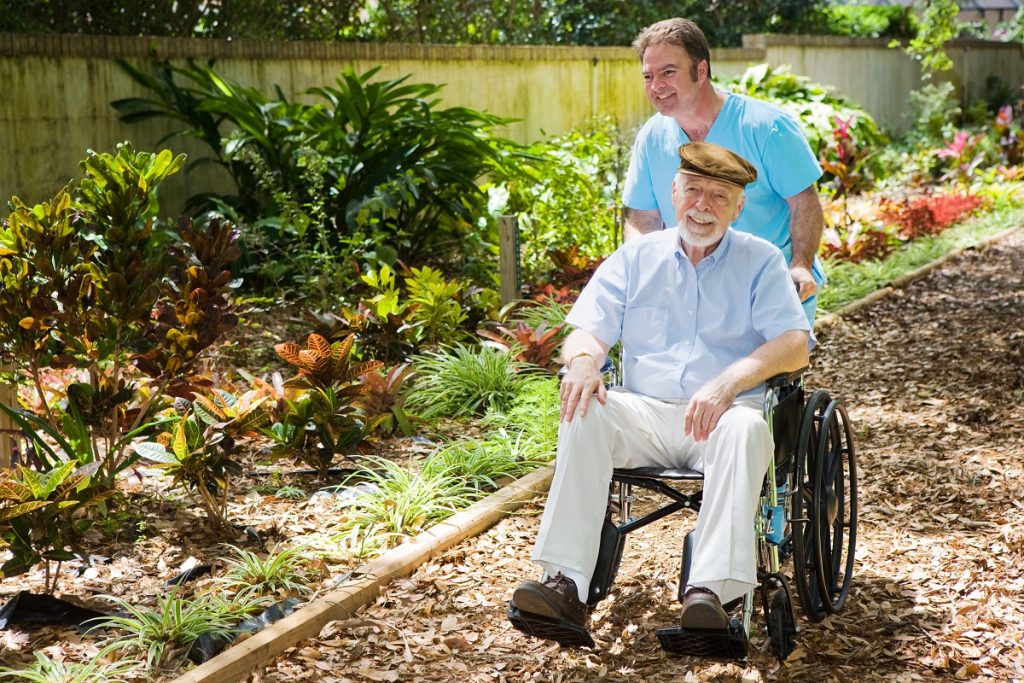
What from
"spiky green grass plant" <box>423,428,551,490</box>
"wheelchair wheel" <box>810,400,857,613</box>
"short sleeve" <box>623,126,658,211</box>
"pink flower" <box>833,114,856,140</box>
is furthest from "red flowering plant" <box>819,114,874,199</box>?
"wheelchair wheel" <box>810,400,857,613</box>

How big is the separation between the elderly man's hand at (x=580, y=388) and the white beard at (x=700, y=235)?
1.49 feet

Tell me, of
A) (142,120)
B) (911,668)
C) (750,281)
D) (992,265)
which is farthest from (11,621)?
(992,265)

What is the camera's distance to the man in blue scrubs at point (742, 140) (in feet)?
12.4

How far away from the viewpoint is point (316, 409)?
458 centimetres

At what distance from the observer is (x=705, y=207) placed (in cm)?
329

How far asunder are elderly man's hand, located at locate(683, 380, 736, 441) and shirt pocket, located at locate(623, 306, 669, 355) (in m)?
0.32

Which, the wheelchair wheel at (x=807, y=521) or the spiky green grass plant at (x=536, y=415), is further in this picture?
the spiky green grass plant at (x=536, y=415)

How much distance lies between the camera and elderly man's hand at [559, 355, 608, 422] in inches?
124

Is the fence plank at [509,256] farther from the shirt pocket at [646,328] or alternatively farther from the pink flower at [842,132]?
the pink flower at [842,132]

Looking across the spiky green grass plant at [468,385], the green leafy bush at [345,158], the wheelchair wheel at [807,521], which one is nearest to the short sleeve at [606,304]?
the wheelchair wheel at [807,521]

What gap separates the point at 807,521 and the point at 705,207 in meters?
0.92

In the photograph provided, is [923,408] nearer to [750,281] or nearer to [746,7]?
[750,281]

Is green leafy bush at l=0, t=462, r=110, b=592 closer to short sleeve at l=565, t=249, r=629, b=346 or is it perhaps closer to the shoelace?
the shoelace

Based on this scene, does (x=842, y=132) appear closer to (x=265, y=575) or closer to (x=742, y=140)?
(x=742, y=140)
